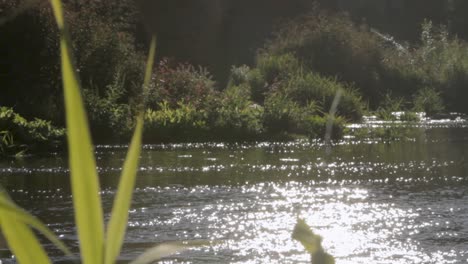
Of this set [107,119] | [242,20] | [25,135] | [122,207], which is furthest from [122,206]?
[242,20]

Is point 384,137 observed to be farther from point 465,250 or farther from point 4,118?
point 465,250

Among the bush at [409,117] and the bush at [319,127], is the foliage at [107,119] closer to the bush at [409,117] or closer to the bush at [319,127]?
the bush at [319,127]

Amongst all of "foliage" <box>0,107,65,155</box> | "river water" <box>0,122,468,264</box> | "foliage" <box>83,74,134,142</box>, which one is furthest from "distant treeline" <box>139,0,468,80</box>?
"river water" <box>0,122,468,264</box>

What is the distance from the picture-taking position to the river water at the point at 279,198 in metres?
6.72

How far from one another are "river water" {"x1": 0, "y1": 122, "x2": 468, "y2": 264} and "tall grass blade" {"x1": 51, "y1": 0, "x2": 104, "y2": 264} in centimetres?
489

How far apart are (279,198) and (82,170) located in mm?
8157

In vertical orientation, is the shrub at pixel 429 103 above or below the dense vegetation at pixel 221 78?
below

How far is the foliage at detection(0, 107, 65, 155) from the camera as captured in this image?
11.8 metres

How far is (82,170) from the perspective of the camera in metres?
0.60

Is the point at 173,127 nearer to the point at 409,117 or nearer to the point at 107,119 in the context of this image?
the point at 107,119

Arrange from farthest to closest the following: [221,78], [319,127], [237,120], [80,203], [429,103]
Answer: [221,78] → [429,103] → [319,127] → [237,120] → [80,203]

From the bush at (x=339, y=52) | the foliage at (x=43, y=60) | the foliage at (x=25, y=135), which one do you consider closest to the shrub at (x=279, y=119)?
the foliage at (x=43, y=60)

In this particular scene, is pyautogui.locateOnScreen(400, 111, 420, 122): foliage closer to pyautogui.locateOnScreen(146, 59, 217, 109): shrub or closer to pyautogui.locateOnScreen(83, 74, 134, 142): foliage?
pyautogui.locateOnScreen(146, 59, 217, 109): shrub

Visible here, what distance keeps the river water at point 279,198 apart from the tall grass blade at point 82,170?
489cm
